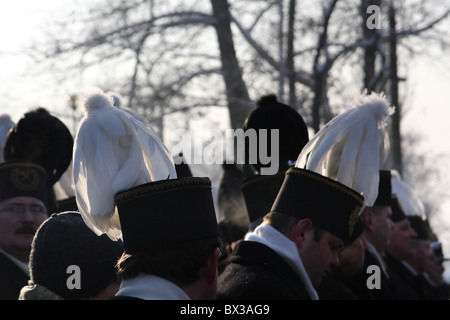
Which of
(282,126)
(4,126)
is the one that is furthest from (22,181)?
(282,126)

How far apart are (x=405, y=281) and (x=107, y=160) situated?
18.7 ft

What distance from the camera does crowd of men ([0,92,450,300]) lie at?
4.17m

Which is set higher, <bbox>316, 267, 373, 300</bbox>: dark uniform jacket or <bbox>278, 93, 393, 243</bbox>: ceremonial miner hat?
<bbox>278, 93, 393, 243</bbox>: ceremonial miner hat

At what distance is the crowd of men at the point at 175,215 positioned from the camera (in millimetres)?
4172

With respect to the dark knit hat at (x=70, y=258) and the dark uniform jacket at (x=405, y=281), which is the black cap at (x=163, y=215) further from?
the dark uniform jacket at (x=405, y=281)

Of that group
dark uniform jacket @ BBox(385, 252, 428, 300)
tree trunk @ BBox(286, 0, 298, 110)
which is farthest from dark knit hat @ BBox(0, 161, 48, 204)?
tree trunk @ BBox(286, 0, 298, 110)

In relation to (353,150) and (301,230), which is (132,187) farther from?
(353,150)

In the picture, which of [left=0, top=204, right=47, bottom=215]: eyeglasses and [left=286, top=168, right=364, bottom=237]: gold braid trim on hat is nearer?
[left=286, top=168, right=364, bottom=237]: gold braid trim on hat

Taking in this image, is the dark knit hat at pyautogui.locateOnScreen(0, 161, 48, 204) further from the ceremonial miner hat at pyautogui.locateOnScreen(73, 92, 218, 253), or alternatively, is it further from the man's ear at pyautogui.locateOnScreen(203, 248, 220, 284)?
the man's ear at pyautogui.locateOnScreen(203, 248, 220, 284)

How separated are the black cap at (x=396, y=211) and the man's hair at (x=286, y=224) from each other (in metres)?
4.54

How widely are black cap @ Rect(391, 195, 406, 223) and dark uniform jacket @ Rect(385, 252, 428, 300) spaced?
14.0 inches

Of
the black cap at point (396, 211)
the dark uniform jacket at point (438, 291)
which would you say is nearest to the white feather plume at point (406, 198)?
the black cap at point (396, 211)

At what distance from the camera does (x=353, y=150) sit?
5508 millimetres

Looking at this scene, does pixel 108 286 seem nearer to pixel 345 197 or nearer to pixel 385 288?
pixel 345 197
